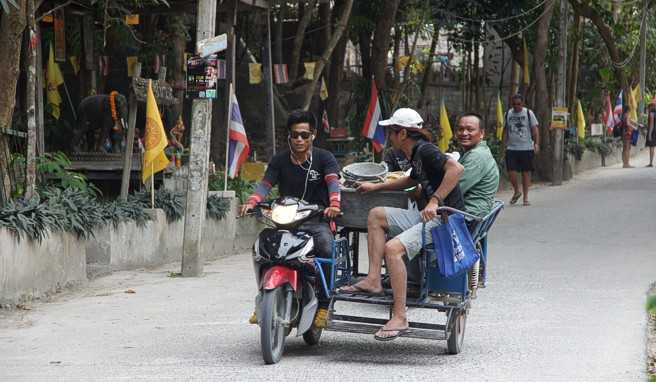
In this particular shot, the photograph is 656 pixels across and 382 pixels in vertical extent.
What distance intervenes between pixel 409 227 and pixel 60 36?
1135cm

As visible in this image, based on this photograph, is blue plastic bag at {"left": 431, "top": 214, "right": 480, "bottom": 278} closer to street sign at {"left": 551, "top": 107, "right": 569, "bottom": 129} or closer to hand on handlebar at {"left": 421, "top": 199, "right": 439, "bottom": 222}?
hand on handlebar at {"left": 421, "top": 199, "right": 439, "bottom": 222}

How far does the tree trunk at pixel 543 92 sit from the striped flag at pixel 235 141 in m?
11.9

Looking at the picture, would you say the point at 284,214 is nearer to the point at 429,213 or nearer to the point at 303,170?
the point at 303,170

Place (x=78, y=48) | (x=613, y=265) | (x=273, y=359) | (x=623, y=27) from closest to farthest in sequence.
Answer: (x=273, y=359) → (x=613, y=265) → (x=78, y=48) → (x=623, y=27)

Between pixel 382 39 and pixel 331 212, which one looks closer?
pixel 331 212

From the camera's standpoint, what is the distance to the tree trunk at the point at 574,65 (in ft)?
106

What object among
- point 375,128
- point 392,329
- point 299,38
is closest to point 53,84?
point 299,38

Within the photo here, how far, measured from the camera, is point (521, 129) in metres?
20.7

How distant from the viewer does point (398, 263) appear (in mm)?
7863

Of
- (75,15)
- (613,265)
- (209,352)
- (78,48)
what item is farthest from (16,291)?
(78,48)

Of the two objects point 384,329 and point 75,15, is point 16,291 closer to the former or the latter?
point 384,329

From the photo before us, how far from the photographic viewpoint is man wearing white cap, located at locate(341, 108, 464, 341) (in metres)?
7.87

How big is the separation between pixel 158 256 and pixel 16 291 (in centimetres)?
339

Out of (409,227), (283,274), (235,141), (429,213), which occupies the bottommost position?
(283,274)
